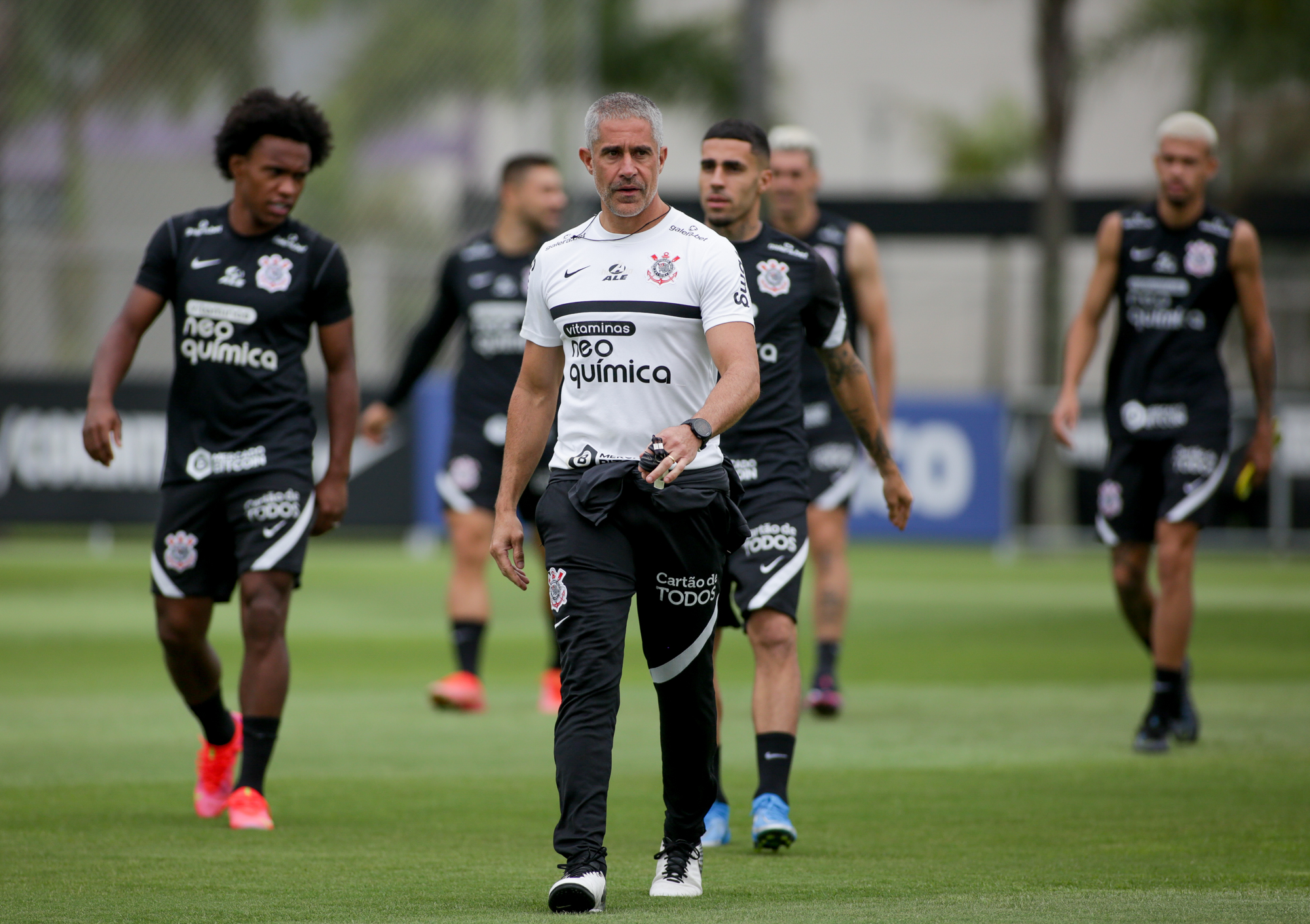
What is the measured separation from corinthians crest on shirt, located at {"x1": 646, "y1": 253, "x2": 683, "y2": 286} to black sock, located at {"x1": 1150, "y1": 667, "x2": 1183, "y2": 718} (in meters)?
4.01

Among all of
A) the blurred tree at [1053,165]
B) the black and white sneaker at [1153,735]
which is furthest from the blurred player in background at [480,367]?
the blurred tree at [1053,165]

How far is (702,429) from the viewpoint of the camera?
16.1 feet

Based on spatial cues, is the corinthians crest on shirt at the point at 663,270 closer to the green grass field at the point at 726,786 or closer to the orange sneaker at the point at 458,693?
the green grass field at the point at 726,786

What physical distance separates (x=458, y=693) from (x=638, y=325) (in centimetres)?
473

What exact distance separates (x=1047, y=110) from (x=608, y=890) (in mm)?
23028

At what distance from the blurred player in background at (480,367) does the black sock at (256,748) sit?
3.17 m

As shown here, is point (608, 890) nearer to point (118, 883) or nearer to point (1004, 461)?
point (118, 883)

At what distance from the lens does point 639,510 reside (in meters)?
5.11

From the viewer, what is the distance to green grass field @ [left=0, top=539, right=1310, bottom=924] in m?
5.22

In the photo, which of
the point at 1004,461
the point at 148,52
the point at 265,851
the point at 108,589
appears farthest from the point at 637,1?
the point at 265,851

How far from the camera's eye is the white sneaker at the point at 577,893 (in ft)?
15.9

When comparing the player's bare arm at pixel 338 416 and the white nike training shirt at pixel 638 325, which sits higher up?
the white nike training shirt at pixel 638 325

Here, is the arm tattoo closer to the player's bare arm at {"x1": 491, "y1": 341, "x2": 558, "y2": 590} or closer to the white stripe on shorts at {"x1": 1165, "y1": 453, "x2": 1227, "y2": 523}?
the player's bare arm at {"x1": 491, "y1": 341, "x2": 558, "y2": 590}

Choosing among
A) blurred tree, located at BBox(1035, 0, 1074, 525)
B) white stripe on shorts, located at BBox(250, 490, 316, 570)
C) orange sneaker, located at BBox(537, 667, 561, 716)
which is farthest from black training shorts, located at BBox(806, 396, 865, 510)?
blurred tree, located at BBox(1035, 0, 1074, 525)
